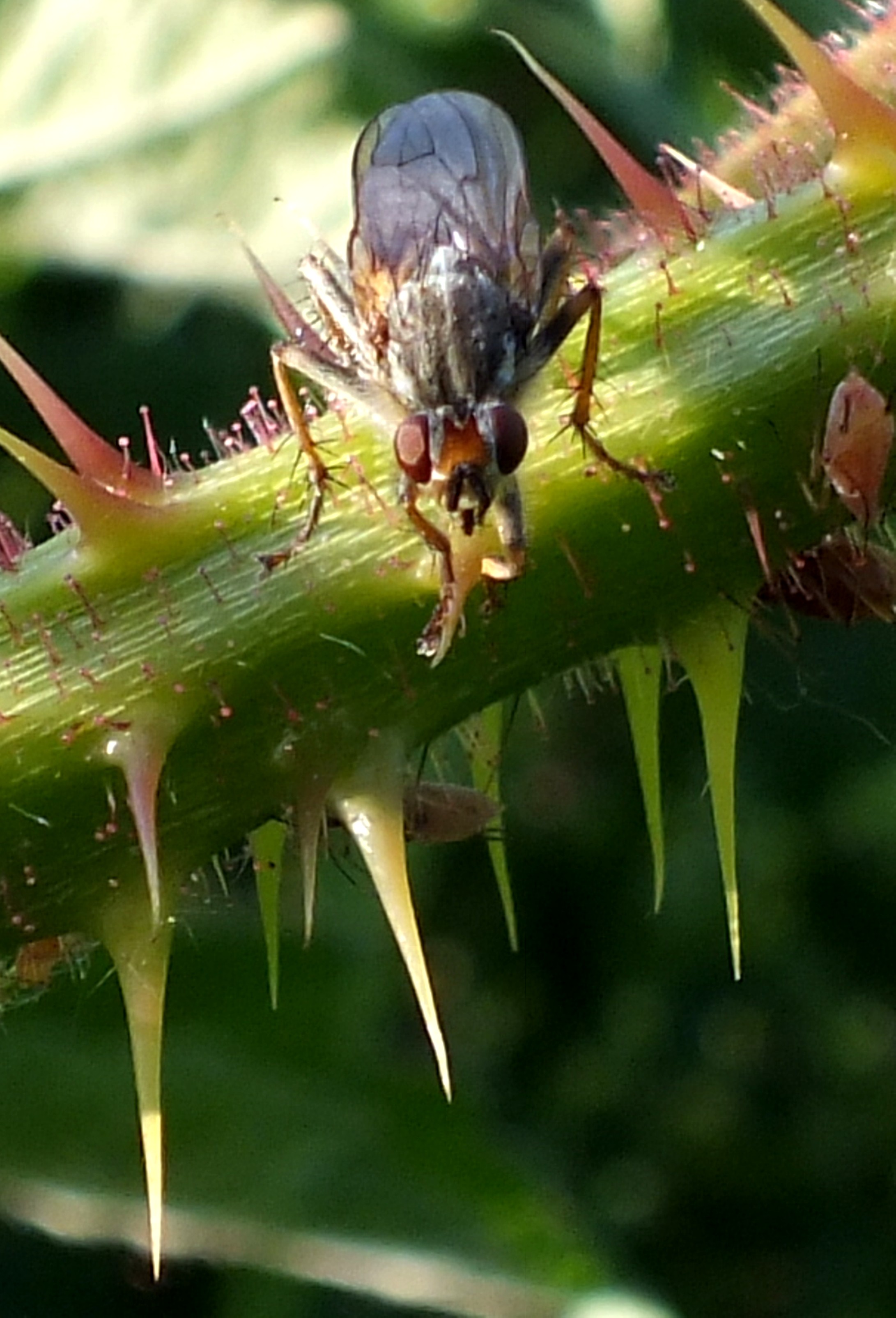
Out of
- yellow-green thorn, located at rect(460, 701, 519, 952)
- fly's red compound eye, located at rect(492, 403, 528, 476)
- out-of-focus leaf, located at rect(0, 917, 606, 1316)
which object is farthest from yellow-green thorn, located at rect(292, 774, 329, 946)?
out-of-focus leaf, located at rect(0, 917, 606, 1316)

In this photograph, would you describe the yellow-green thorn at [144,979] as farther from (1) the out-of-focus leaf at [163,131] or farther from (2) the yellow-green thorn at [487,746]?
(1) the out-of-focus leaf at [163,131]

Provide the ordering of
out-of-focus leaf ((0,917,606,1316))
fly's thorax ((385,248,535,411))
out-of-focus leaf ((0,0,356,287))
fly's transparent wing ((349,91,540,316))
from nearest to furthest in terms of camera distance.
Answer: fly's thorax ((385,248,535,411))
fly's transparent wing ((349,91,540,316))
out-of-focus leaf ((0,917,606,1316))
out-of-focus leaf ((0,0,356,287))

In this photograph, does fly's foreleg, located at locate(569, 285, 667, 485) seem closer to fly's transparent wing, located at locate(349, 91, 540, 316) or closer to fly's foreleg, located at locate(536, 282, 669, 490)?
fly's foreleg, located at locate(536, 282, 669, 490)

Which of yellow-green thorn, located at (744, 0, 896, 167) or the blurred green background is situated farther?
the blurred green background

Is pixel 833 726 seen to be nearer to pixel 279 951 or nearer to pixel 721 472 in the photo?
pixel 279 951

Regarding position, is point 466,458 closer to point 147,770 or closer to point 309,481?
point 309,481

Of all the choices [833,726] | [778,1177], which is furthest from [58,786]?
[778,1177]

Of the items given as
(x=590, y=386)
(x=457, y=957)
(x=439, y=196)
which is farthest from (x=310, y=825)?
(x=457, y=957)
